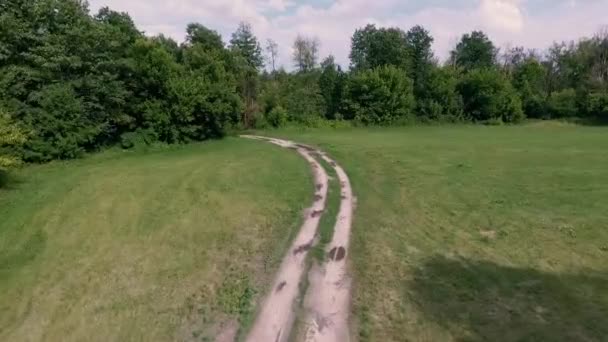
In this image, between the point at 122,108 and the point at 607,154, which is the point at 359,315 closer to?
the point at 607,154

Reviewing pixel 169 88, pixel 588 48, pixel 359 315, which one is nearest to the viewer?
pixel 359 315

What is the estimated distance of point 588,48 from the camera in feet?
200

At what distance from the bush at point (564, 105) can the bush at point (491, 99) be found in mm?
4611

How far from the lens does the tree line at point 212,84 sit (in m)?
27.2

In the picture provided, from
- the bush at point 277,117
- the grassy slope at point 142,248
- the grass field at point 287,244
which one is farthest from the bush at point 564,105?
the grassy slope at point 142,248

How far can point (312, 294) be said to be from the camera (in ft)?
28.9

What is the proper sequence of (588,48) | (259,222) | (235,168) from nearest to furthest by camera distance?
(259,222)
(235,168)
(588,48)

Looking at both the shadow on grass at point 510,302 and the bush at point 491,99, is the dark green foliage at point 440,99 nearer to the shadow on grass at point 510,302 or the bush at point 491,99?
the bush at point 491,99

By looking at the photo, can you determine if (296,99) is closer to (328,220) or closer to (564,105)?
(564,105)

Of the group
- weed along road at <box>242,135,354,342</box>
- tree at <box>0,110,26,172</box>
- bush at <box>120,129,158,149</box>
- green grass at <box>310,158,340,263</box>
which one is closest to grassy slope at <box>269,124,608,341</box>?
weed along road at <box>242,135,354,342</box>

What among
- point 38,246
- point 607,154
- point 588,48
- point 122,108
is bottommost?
point 38,246

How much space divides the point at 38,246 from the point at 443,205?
1360 cm

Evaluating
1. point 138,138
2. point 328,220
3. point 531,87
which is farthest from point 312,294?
point 531,87

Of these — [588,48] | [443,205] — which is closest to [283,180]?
[443,205]
